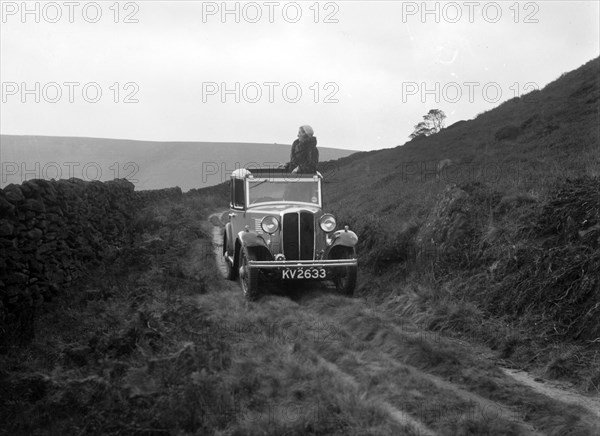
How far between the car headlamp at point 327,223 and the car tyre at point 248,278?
1.46 m

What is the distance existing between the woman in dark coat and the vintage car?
37cm

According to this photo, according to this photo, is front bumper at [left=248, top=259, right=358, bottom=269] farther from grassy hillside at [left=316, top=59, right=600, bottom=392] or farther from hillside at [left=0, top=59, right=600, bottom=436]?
grassy hillside at [left=316, top=59, right=600, bottom=392]

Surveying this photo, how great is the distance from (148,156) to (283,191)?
44.6 meters

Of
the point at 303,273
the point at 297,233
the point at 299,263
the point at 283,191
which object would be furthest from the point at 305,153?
the point at 303,273

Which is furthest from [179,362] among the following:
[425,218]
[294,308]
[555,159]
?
[555,159]

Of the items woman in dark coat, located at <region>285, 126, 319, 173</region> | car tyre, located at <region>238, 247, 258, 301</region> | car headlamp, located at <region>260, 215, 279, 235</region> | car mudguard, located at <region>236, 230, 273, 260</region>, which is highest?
woman in dark coat, located at <region>285, 126, 319, 173</region>

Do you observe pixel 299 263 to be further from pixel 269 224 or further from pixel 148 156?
pixel 148 156

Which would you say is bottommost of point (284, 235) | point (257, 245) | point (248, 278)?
point (248, 278)

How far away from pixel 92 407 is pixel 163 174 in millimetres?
43029

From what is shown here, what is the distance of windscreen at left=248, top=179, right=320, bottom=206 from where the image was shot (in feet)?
39.2

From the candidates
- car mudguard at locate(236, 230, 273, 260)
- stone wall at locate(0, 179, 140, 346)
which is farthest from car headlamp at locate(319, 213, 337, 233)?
stone wall at locate(0, 179, 140, 346)

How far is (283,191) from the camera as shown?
39.4 ft

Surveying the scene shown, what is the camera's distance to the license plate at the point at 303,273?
34.0 feet

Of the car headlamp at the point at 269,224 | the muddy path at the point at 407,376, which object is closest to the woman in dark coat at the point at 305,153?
the car headlamp at the point at 269,224
